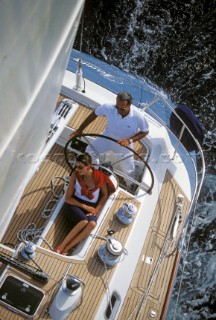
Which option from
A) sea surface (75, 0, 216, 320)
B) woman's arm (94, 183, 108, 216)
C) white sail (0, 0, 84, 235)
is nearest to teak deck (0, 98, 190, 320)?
woman's arm (94, 183, 108, 216)

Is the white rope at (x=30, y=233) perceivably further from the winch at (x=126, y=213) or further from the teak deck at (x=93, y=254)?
the winch at (x=126, y=213)

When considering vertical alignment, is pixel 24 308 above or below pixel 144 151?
below

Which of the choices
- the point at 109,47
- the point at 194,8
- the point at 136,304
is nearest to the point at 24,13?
the point at 136,304

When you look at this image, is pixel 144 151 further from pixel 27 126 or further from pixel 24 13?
pixel 24 13

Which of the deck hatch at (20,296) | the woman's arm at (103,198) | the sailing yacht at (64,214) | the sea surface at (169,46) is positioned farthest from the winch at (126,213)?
the sea surface at (169,46)

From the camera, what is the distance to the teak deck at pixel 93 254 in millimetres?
3361

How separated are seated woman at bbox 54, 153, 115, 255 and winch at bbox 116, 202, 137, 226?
227mm

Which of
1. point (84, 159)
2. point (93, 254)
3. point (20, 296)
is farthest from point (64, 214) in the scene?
point (20, 296)

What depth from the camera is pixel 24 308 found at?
3107 millimetres

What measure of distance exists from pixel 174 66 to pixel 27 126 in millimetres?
6001

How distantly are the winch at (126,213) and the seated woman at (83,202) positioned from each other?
227mm

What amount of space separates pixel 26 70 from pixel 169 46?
254 inches

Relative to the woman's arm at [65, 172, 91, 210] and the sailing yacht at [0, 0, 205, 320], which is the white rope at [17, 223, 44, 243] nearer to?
the sailing yacht at [0, 0, 205, 320]

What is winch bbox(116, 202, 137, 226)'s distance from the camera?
149 inches
